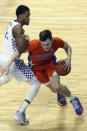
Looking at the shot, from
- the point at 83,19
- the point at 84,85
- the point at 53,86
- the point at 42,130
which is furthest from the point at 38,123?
the point at 83,19

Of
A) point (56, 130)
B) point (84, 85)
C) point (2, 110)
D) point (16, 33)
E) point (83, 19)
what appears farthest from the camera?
point (83, 19)

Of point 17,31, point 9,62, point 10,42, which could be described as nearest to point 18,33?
point 17,31

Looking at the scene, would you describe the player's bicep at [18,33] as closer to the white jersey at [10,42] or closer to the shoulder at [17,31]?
the shoulder at [17,31]

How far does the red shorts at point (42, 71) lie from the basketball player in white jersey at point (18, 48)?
0.30ft

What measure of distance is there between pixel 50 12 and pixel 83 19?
1.08 metres

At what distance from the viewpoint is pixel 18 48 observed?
4910mm

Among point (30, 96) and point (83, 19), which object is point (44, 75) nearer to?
point (30, 96)

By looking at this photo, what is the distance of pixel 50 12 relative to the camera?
32.4ft

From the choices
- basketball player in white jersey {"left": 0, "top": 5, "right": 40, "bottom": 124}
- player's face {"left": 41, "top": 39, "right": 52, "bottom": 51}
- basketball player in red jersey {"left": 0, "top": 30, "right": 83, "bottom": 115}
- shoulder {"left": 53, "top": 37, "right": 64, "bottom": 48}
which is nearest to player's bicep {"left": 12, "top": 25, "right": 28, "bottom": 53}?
basketball player in white jersey {"left": 0, "top": 5, "right": 40, "bottom": 124}

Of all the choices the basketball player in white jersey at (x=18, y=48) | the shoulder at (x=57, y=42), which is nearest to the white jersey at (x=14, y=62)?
the basketball player in white jersey at (x=18, y=48)

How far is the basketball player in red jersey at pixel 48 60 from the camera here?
16.2 ft

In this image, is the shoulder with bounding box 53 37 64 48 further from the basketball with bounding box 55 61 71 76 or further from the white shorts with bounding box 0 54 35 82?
the white shorts with bounding box 0 54 35 82

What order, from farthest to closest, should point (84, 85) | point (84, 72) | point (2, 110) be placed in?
point (84, 72) < point (84, 85) < point (2, 110)

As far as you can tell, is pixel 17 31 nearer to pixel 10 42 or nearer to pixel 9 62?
pixel 10 42
